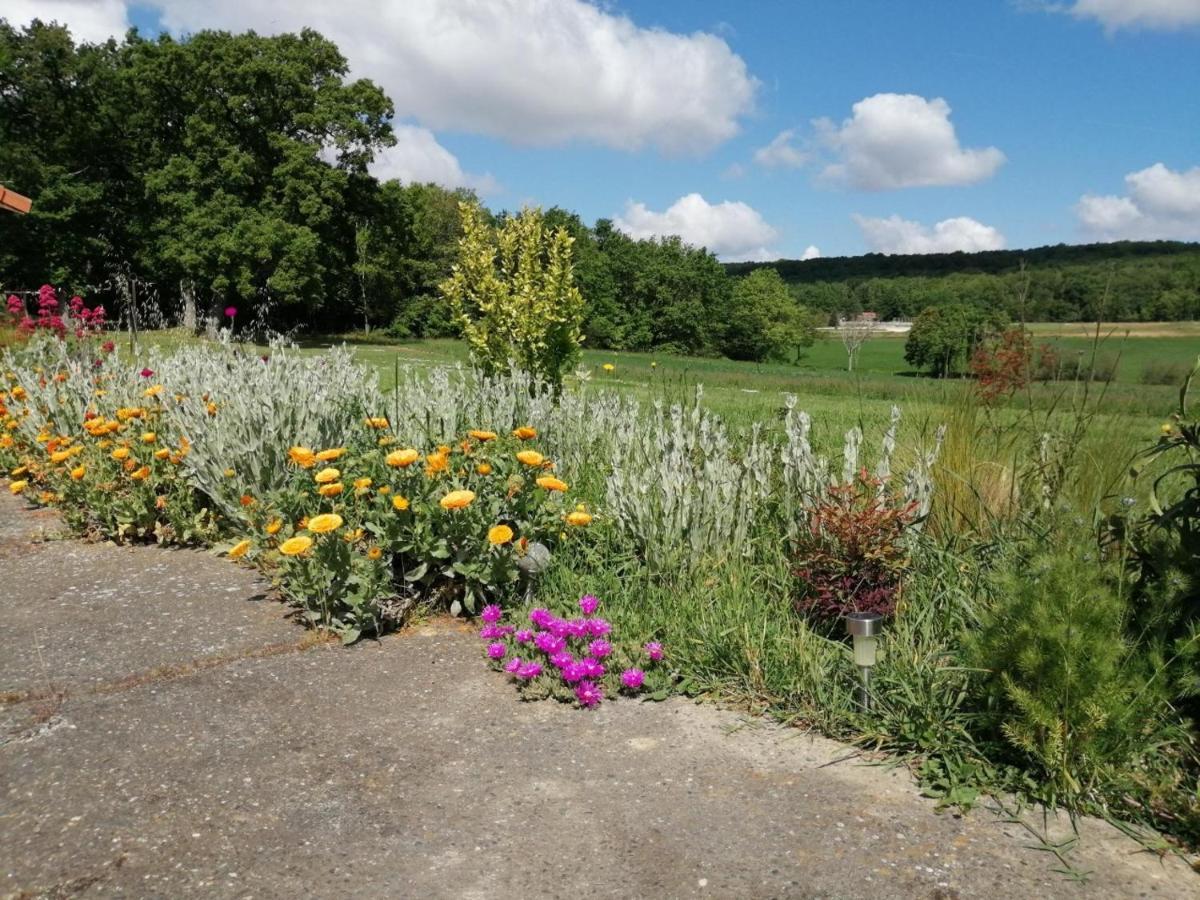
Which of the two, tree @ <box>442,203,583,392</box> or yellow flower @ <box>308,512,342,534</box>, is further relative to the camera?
tree @ <box>442,203,583,392</box>

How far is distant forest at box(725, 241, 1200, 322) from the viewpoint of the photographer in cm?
420

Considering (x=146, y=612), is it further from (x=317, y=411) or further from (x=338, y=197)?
(x=338, y=197)

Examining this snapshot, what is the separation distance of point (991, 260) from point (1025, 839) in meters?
81.7

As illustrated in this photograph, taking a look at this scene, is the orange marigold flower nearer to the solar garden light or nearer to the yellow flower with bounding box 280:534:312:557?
the yellow flower with bounding box 280:534:312:557

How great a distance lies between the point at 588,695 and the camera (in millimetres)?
3094

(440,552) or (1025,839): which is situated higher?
(440,552)

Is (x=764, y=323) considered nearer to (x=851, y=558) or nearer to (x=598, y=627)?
(x=851, y=558)

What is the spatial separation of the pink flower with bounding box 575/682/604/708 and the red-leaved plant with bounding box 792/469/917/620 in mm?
919

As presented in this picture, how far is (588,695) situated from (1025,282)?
249cm

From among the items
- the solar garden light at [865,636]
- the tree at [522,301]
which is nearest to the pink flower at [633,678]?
the solar garden light at [865,636]

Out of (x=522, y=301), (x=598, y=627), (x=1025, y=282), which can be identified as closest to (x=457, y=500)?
(x=598, y=627)

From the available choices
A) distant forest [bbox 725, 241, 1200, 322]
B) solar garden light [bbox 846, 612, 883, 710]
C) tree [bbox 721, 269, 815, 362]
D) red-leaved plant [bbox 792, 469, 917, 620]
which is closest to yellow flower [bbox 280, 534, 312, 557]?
red-leaved plant [bbox 792, 469, 917, 620]

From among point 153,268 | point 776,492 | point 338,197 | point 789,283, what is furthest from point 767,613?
point 789,283

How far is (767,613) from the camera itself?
3.51 metres
